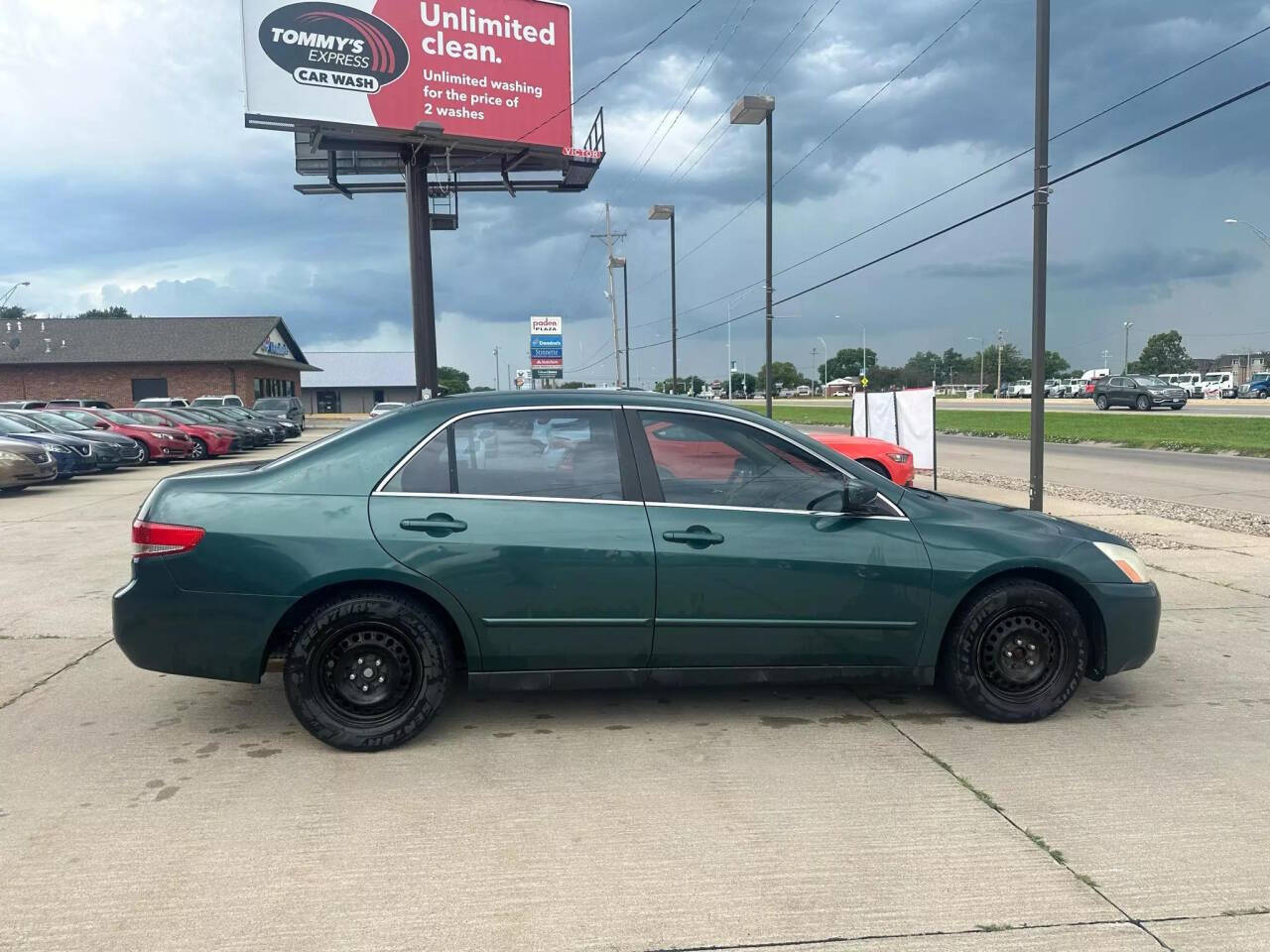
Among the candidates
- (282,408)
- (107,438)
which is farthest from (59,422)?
(282,408)

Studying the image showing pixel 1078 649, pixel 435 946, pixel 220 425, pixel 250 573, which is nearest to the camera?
pixel 435 946

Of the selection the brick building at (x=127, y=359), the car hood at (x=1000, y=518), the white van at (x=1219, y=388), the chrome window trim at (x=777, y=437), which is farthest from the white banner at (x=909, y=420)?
the white van at (x=1219, y=388)

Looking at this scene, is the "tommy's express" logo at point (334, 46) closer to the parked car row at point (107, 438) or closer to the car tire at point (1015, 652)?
the parked car row at point (107, 438)

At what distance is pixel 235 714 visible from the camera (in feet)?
15.7

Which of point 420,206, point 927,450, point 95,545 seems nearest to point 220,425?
point 420,206

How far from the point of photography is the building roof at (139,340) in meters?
48.4

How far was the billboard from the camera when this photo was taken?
25031 mm

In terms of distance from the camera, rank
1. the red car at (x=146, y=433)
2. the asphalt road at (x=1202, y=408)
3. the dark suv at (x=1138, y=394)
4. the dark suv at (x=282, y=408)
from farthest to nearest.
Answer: the dark suv at (x=1138, y=394) < the dark suv at (x=282, y=408) < the asphalt road at (x=1202, y=408) < the red car at (x=146, y=433)

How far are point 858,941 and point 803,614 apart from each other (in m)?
1.68

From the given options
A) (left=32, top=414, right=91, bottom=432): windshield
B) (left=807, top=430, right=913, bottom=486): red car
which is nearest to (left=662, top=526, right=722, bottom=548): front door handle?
(left=807, top=430, right=913, bottom=486): red car

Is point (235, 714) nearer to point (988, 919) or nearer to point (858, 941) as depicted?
point (858, 941)

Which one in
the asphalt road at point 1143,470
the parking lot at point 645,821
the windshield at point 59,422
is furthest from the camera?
the windshield at point 59,422

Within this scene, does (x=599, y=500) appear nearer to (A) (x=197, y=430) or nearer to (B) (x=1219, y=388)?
(A) (x=197, y=430)

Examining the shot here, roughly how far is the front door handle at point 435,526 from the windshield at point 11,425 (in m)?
18.1
